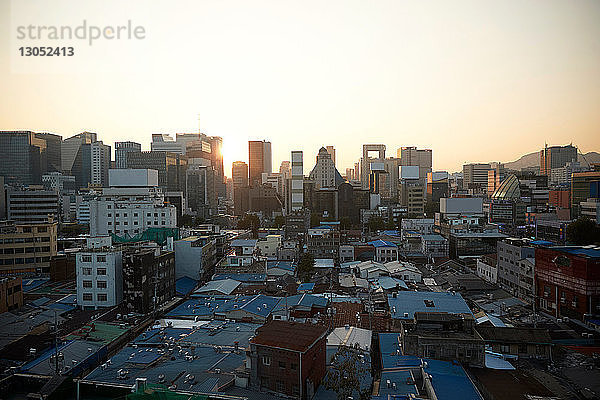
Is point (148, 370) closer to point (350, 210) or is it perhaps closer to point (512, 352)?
point (512, 352)

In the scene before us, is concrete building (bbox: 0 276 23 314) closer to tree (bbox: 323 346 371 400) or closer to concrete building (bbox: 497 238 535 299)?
tree (bbox: 323 346 371 400)

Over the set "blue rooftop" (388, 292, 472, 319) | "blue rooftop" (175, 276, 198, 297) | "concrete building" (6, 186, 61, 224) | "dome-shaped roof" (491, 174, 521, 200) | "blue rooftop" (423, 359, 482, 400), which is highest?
"dome-shaped roof" (491, 174, 521, 200)

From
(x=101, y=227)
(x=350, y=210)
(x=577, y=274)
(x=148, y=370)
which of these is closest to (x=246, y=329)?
(x=148, y=370)

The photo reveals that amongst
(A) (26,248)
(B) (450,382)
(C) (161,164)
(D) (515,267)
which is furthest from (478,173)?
(B) (450,382)

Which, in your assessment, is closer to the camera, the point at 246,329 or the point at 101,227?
the point at 246,329

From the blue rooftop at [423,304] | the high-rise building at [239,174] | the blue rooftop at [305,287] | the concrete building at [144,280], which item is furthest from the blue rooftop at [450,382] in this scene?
the high-rise building at [239,174]

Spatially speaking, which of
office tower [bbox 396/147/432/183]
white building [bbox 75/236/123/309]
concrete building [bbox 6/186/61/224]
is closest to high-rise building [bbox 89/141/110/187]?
concrete building [bbox 6/186/61/224]

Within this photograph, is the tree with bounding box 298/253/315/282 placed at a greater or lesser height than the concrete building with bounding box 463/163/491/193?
lesser
